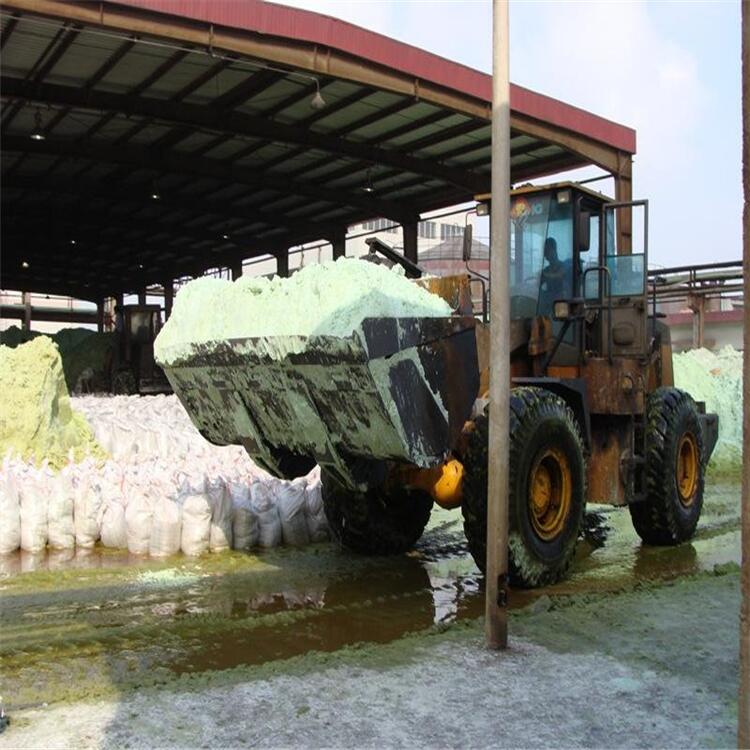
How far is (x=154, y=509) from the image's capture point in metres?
7.09

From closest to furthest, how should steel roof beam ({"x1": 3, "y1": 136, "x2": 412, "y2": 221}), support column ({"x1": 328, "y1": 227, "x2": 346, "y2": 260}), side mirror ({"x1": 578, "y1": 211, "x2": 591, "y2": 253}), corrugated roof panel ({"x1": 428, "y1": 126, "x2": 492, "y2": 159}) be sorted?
side mirror ({"x1": 578, "y1": 211, "x2": 591, "y2": 253})
corrugated roof panel ({"x1": 428, "y1": 126, "x2": 492, "y2": 159})
steel roof beam ({"x1": 3, "y1": 136, "x2": 412, "y2": 221})
support column ({"x1": 328, "y1": 227, "x2": 346, "y2": 260})

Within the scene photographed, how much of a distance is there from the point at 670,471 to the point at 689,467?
2.63 ft

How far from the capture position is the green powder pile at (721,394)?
13348mm

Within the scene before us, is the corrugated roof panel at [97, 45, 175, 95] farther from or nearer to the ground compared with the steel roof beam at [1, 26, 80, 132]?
farther from the ground

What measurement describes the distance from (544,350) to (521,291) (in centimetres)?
53

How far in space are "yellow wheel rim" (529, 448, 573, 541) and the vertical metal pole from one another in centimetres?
152

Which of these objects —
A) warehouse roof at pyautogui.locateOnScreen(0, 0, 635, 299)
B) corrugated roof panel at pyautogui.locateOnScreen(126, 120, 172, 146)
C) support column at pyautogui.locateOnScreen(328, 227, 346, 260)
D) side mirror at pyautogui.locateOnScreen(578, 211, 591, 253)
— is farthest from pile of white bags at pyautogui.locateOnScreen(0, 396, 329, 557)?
support column at pyautogui.locateOnScreen(328, 227, 346, 260)

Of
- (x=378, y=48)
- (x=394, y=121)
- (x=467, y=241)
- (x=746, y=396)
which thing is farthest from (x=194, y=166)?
(x=746, y=396)

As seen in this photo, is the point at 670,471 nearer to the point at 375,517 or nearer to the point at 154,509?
the point at 375,517

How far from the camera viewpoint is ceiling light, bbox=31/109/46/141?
15969 millimetres

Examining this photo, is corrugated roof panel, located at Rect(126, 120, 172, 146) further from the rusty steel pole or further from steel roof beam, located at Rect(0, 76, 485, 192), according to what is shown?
the rusty steel pole

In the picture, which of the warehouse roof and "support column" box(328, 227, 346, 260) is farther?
"support column" box(328, 227, 346, 260)

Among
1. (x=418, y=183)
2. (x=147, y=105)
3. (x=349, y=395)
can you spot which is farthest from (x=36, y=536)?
(x=418, y=183)

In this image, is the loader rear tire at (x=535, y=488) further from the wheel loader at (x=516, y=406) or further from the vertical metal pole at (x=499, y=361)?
the vertical metal pole at (x=499, y=361)
